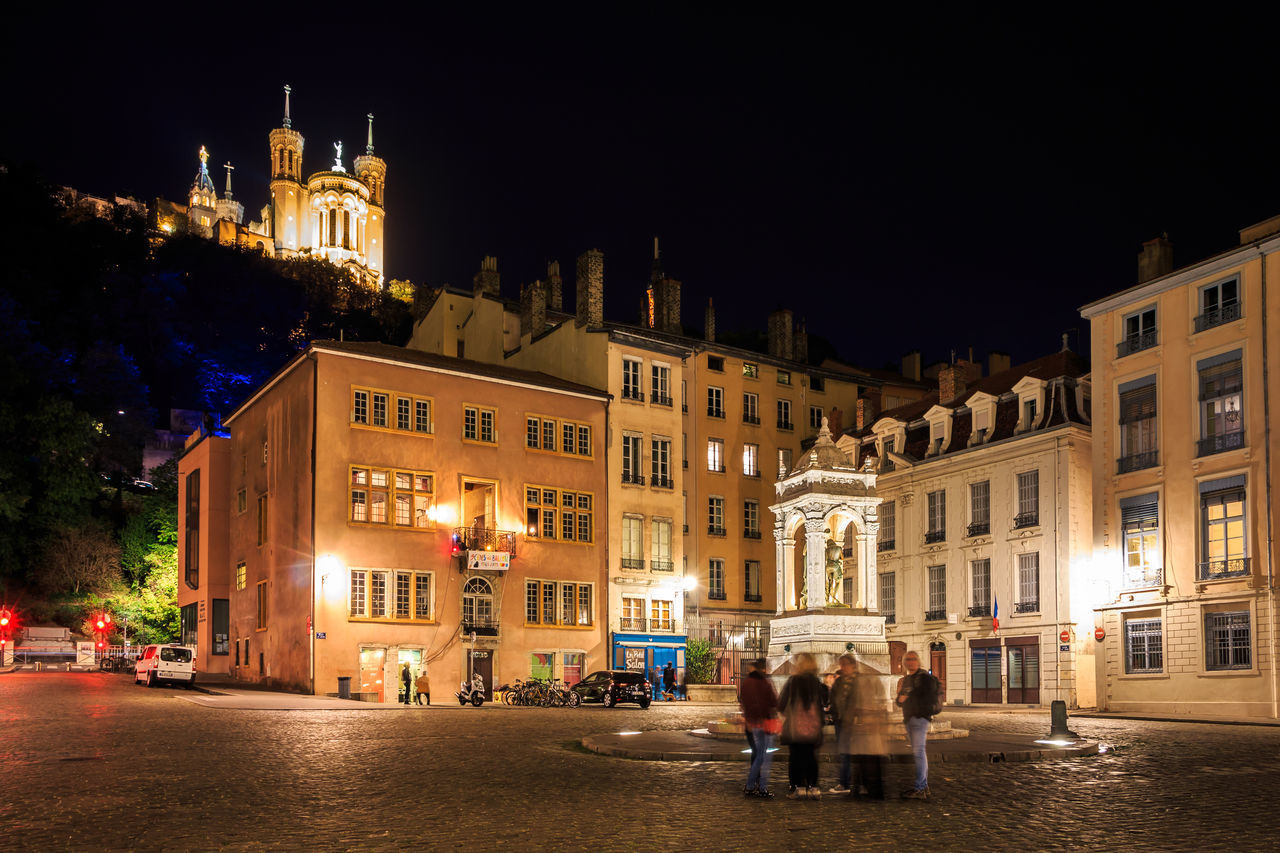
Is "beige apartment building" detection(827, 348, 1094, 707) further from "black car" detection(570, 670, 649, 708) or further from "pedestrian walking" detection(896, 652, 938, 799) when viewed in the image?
"pedestrian walking" detection(896, 652, 938, 799)

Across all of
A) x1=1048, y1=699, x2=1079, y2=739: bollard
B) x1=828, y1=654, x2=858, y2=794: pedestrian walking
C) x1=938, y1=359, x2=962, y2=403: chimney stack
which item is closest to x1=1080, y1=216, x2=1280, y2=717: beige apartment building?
x1=938, y1=359, x2=962, y2=403: chimney stack

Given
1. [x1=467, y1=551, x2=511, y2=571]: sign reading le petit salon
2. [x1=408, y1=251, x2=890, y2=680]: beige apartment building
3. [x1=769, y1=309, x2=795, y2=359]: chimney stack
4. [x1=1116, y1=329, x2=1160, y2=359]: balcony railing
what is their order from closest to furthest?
[x1=1116, y1=329, x2=1160, y2=359]: balcony railing → [x1=467, y1=551, x2=511, y2=571]: sign reading le petit salon → [x1=408, y1=251, x2=890, y2=680]: beige apartment building → [x1=769, y1=309, x2=795, y2=359]: chimney stack

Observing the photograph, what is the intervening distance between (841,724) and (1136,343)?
31417 mm

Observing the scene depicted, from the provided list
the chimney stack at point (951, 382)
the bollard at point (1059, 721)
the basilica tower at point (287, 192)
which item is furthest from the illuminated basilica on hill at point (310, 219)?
the bollard at point (1059, 721)

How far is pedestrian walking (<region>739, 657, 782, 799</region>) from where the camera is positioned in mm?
14117

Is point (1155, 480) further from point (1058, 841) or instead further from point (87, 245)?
point (87, 245)

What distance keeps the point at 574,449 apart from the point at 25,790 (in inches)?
1412

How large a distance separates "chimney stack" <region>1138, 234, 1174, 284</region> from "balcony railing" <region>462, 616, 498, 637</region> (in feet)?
86.2

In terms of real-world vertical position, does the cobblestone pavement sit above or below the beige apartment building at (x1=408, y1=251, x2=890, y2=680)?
→ below

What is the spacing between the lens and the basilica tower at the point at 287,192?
185250 millimetres

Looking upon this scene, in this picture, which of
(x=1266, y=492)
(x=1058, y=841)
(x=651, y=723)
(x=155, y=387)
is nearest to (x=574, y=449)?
(x=651, y=723)

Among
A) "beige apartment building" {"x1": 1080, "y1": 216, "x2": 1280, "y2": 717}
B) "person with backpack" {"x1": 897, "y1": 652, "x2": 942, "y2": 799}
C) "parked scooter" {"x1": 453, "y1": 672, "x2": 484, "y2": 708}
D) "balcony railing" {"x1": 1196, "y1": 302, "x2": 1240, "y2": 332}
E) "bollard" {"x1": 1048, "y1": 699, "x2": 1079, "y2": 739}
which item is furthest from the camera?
"parked scooter" {"x1": 453, "y1": 672, "x2": 484, "y2": 708}

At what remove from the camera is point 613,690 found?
130 ft

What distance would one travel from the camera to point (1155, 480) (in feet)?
130
